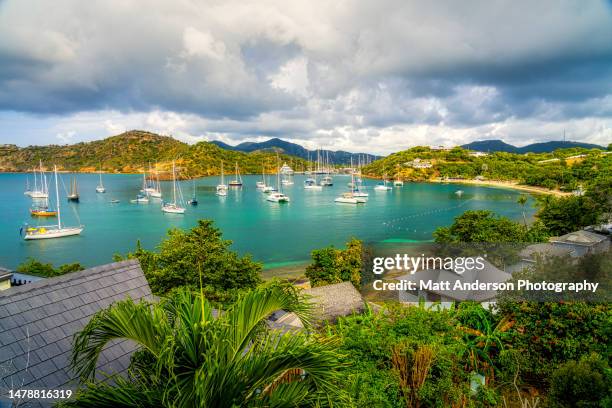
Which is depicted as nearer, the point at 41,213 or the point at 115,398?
the point at 115,398

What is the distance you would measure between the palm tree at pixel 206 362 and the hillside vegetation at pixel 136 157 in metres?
127

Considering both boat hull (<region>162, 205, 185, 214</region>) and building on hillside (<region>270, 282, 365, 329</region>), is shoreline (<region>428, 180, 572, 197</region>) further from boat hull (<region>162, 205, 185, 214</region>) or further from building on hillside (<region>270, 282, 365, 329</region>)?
building on hillside (<region>270, 282, 365, 329</region>)

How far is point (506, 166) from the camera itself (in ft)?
344

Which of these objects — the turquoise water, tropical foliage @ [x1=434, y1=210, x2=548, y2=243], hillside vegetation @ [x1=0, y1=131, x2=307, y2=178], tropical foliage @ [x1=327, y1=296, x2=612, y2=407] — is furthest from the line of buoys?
hillside vegetation @ [x1=0, y1=131, x2=307, y2=178]

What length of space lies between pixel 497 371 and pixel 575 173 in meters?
85.5

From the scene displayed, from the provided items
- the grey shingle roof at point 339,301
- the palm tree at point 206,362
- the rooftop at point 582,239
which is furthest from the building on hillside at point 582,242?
the palm tree at point 206,362

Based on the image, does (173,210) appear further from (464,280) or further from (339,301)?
(464,280)

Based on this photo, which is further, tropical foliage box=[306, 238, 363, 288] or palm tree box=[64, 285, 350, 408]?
tropical foliage box=[306, 238, 363, 288]

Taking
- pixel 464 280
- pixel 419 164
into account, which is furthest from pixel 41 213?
pixel 419 164

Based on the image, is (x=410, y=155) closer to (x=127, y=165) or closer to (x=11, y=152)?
(x=127, y=165)

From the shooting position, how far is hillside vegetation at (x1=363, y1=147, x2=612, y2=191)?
253ft

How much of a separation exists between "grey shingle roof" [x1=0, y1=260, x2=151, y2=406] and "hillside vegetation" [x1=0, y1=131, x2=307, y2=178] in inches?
4876

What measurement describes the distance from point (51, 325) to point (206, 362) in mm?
3529

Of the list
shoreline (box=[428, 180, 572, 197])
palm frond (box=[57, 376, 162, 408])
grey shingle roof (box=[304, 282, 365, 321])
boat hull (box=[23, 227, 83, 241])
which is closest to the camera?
palm frond (box=[57, 376, 162, 408])
